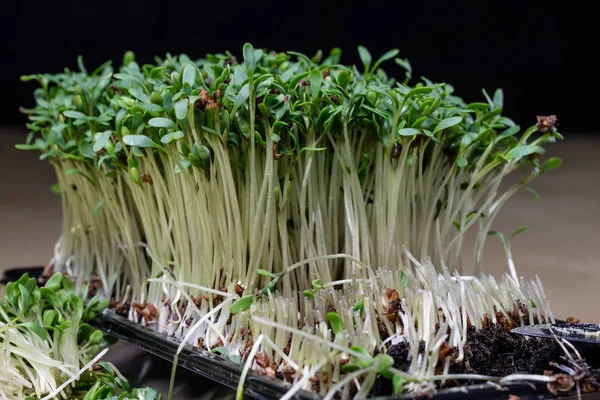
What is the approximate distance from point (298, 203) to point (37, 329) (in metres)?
0.54

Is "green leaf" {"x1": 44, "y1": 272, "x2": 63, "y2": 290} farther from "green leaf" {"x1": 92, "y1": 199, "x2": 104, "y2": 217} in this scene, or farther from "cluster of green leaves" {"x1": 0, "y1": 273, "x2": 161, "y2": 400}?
"green leaf" {"x1": 92, "y1": 199, "x2": 104, "y2": 217}

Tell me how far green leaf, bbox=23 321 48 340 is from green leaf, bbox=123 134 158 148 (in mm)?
369

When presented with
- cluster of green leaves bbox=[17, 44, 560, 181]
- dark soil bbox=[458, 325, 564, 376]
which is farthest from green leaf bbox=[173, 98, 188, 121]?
dark soil bbox=[458, 325, 564, 376]

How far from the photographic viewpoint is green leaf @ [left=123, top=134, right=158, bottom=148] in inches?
46.3

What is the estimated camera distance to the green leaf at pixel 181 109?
1.11 m

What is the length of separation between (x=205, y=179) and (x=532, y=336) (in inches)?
25.4

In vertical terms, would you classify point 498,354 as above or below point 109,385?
above

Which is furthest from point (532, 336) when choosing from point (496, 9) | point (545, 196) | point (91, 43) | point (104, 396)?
point (91, 43)

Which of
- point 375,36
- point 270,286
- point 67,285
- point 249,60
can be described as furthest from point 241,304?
point 375,36

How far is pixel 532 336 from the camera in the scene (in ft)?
3.49

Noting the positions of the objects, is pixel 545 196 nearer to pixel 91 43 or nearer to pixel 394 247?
pixel 394 247

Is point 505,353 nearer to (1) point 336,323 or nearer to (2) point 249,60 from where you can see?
(1) point 336,323

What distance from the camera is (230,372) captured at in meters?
1.04

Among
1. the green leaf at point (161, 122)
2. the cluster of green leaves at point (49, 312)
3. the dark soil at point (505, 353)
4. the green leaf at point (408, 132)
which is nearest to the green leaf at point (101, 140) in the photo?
the green leaf at point (161, 122)
